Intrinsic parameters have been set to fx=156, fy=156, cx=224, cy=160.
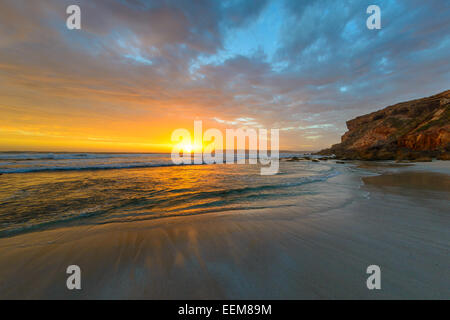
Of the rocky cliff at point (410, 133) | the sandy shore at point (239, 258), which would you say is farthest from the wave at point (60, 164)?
the rocky cliff at point (410, 133)

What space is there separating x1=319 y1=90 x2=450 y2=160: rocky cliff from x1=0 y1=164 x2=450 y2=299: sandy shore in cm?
2838

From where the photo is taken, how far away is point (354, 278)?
1.92 meters

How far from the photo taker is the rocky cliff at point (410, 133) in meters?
22.9

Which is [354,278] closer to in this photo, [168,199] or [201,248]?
[201,248]

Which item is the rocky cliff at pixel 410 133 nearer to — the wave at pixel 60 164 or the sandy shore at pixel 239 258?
the sandy shore at pixel 239 258

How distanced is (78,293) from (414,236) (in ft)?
17.5

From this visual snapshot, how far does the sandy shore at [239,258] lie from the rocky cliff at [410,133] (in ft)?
93.1

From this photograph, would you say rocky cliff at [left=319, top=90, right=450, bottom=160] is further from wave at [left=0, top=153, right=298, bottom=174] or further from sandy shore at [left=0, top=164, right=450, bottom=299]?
wave at [left=0, top=153, right=298, bottom=174]

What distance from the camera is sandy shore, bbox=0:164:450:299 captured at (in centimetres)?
177

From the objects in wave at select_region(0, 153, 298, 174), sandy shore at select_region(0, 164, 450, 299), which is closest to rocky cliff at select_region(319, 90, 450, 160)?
sandy shore at select_region(0, 164, 450, 299)

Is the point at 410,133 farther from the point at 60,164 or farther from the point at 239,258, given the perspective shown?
the point at 60,164

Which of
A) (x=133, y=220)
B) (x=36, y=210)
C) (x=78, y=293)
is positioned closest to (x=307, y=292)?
(x=78, y=293)

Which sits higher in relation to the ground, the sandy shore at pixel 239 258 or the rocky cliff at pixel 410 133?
the rocky cliff at pixel 410 133

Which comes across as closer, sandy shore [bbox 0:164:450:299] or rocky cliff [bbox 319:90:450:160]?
sandy shore [bbox 0:164:450:299]
